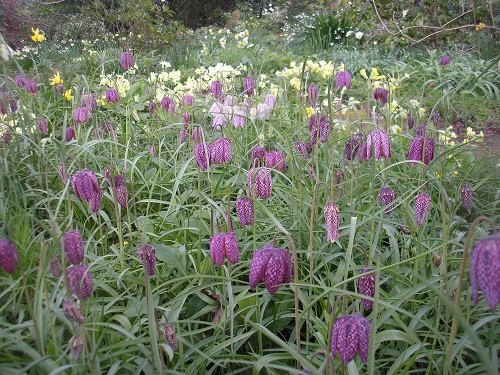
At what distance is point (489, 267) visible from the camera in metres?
0.90

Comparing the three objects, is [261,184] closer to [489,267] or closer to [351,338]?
[351,338]

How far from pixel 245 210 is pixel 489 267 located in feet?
2.59

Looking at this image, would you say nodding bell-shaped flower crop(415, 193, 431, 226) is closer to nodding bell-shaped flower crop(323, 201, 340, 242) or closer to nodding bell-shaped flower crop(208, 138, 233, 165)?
nodding bell-shaped flower crop(323, 201, 340, 242)

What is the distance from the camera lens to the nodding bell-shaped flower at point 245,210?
158cm

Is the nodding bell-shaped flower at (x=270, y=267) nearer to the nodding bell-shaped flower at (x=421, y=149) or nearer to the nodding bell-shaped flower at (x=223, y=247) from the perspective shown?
the nodding bell-shaped flower at (x=223, y=247)

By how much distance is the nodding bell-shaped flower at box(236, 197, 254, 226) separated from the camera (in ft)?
5.19

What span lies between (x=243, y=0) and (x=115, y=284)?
16244 mm

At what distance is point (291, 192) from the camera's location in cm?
198

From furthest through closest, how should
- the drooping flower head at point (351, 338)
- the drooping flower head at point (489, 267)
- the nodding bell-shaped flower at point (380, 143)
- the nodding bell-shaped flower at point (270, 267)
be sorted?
1. the nodding bell-shaped flower at point (380, 143)
2. the nodding bell-shaped flower at point (270, 267)
3. the drooping flower head at point (351, 338)
4. the drooping flower head at point (489, 267)

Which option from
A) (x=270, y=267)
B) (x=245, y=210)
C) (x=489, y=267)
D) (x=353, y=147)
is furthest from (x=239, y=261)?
(x=489, y=267)

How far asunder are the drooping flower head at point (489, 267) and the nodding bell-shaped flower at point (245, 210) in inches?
30.0

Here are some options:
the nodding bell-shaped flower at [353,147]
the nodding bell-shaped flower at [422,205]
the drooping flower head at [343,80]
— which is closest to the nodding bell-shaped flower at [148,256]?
the nodding bell-shaped flower at [422,205]

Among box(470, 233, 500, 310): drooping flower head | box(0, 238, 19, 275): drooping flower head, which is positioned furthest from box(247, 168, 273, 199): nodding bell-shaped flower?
box(470, 233, 500, 310): drooping flower head

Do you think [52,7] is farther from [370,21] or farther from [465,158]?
[465,158]
